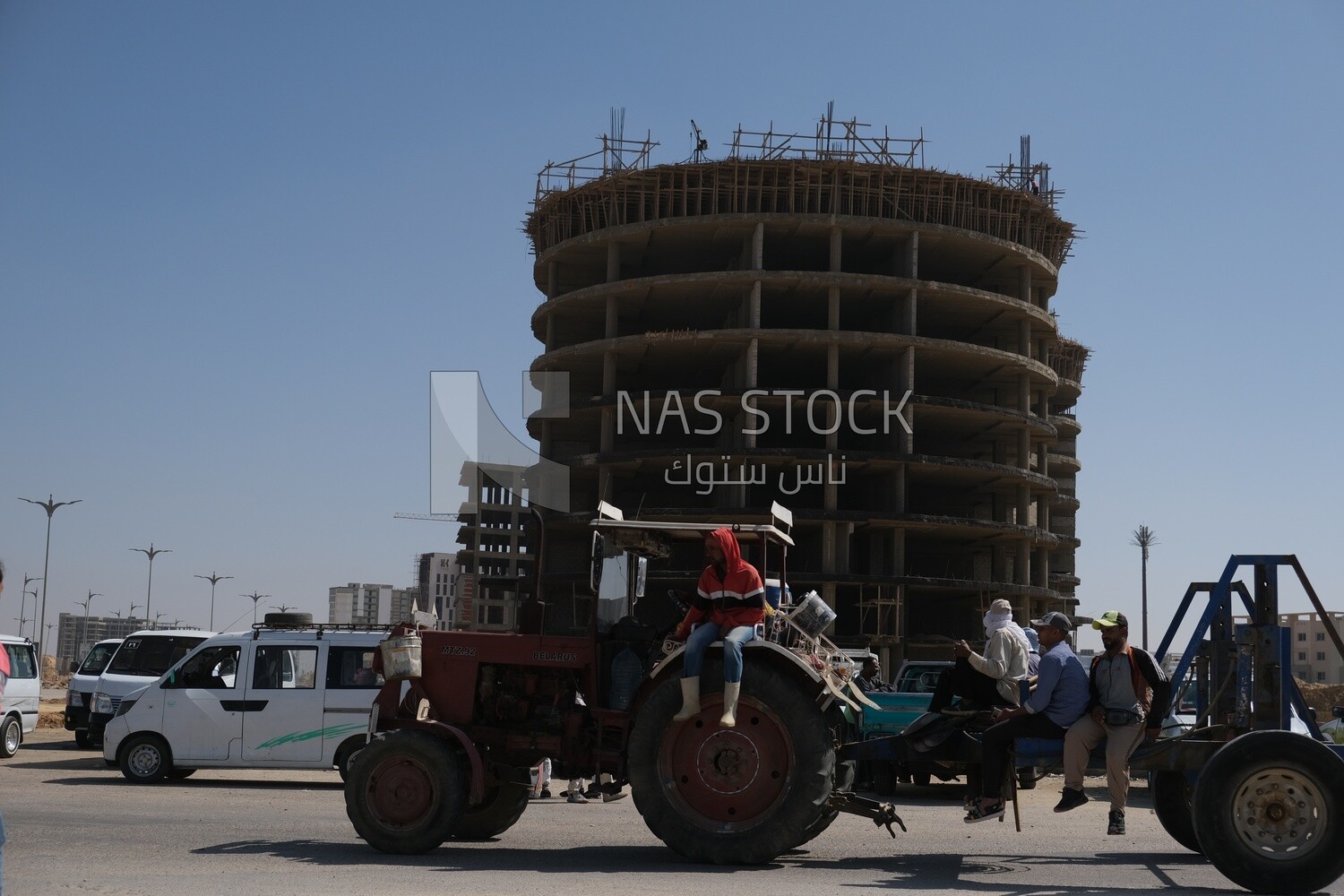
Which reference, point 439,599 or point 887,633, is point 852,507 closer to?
point 887,633

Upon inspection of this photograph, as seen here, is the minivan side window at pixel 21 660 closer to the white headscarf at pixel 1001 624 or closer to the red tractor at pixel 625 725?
the red tractor at pixel 625 725

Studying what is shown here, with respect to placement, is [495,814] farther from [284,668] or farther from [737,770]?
[284,668]

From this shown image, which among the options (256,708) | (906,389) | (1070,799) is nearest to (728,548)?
(1070,799)

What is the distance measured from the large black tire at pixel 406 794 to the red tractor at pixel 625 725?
1cm

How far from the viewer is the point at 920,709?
18.8 meters

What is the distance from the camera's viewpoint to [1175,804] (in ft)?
37.9

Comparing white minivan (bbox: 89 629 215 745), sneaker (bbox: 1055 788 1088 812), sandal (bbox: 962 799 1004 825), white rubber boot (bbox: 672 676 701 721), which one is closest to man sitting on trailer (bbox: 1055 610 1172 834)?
sneaker (bbox: 1055 788 1088 812)

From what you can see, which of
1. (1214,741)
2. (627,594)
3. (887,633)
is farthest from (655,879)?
(887,633)

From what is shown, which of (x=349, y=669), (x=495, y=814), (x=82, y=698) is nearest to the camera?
(x=495, y=814)

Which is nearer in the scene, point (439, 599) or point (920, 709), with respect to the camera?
point (920, 709)

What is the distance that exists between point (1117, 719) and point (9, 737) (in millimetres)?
19232

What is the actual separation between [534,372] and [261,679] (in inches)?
1512

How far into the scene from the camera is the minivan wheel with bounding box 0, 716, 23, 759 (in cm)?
2214

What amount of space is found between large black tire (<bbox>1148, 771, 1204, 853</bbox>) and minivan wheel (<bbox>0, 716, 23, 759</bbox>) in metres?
18.4
